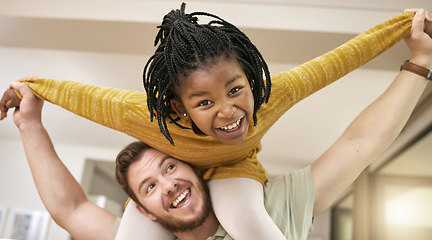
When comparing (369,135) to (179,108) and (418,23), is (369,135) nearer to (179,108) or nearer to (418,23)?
(418,23)

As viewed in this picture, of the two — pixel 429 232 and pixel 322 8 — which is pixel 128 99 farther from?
pixel 429 232

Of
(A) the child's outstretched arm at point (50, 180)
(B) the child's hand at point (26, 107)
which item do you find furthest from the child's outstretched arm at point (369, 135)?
(B) the child's hand at point (26, 107)

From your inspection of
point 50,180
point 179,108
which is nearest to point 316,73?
point 179,108

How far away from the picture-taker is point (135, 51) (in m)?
1.99

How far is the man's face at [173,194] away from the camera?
836mm

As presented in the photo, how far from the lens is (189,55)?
664 mm

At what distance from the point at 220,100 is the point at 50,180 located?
52 centimetres

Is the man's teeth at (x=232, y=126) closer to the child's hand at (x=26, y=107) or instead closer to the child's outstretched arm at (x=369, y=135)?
the child's outstretched arm at (x=369, y=135)

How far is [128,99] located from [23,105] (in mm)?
300

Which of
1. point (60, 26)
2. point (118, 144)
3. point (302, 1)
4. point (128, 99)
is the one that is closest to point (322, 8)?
point (302, 1)

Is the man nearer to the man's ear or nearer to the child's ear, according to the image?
the man's ear

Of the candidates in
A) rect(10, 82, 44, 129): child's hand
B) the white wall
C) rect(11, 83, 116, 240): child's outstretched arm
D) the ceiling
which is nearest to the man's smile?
rect(11, 83, 116, 240): child's outstretched arm

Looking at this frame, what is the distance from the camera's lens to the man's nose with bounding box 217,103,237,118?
65 cm

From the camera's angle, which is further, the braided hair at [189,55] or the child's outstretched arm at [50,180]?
the child's outstretched arm at [50,180]
